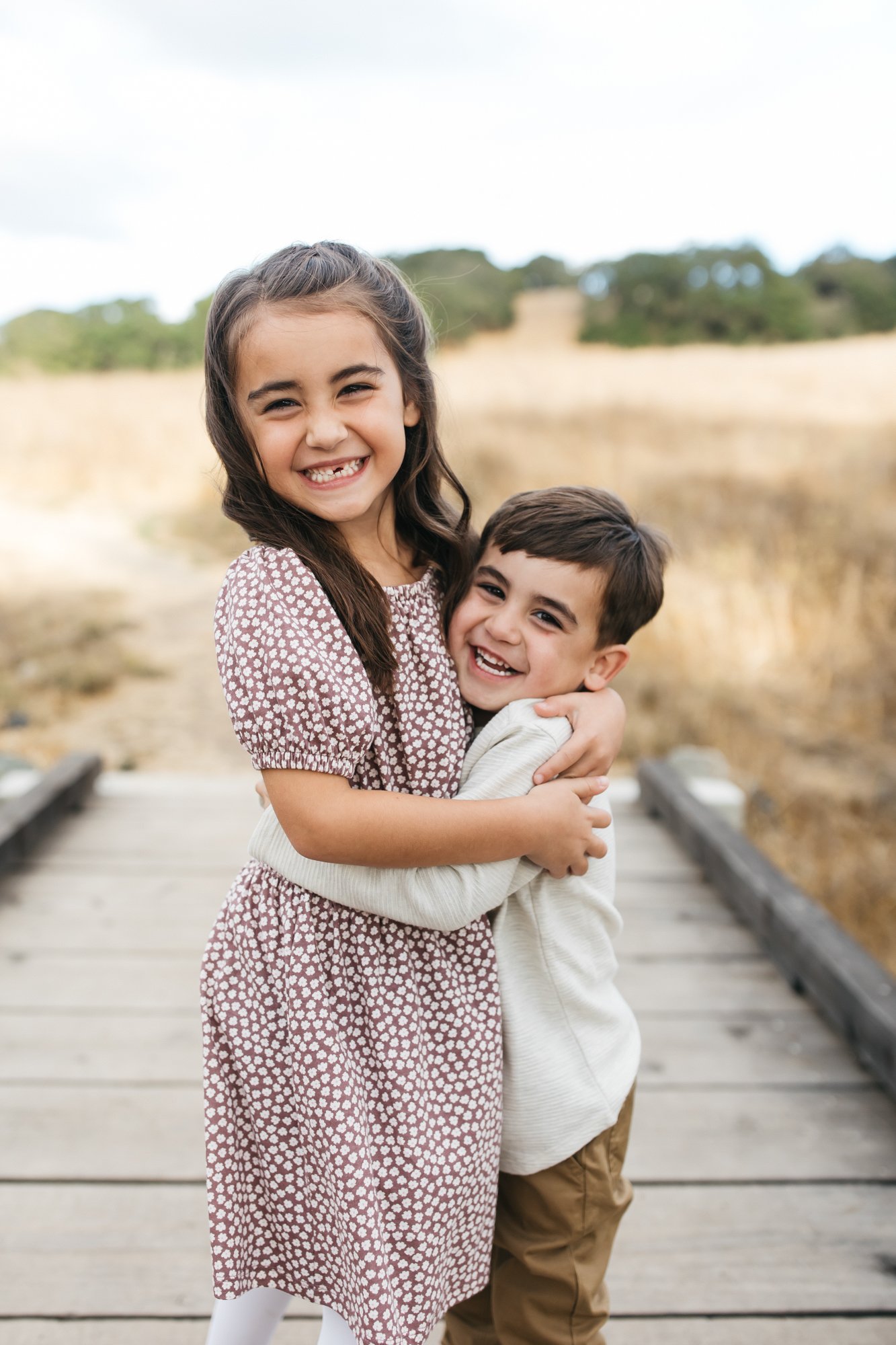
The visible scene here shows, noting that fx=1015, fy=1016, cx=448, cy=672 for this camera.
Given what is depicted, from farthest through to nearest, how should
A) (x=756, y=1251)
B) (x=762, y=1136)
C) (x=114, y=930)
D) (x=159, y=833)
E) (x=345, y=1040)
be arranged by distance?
(x=159, y=833), (x=114, y=930), (x=762, y=1136), (x=756, y=1251), (x=345, y=1040)

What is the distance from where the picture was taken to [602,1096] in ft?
3.86

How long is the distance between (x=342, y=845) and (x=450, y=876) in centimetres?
13

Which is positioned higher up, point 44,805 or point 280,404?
point 280,404

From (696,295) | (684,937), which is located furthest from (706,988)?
(696,295)

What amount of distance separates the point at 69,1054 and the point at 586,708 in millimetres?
1539

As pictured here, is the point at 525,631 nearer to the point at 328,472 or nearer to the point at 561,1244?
the point at 328,472

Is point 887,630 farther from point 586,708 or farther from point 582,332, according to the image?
point 582,332

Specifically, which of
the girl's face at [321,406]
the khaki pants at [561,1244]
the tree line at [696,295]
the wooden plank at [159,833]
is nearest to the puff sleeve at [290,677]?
the girl's face at [321,406]

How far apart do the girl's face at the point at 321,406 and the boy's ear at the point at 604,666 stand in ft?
1.11

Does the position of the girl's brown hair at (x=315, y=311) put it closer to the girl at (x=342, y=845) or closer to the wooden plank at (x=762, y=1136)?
the girl at (x=342, y=845)

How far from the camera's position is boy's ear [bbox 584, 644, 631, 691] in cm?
123

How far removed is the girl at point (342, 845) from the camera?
40.3 inches

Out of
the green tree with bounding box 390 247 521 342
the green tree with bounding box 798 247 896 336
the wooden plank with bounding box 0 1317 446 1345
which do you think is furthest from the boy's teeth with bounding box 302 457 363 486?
the green tree with bounding box 798 247 896 336

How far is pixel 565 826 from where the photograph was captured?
1.10 meters
